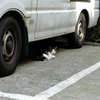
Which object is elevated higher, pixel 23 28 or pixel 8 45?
pixel 23 28

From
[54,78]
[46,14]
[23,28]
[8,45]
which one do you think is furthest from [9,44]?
[46,14]

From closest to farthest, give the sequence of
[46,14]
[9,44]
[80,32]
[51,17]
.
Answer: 1. [9,44]
2. [46,14]
3. [51,17]
4. [80,32]

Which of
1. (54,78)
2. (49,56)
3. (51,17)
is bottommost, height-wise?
(49,56)

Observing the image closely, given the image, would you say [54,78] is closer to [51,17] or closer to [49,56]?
[51,17]

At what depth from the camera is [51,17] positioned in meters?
6.38

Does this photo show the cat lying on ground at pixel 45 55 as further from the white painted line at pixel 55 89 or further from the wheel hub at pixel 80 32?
the wheel hub at pixel 80 32

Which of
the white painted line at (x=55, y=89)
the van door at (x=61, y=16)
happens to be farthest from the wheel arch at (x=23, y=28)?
the van door at (x=61, y=16)

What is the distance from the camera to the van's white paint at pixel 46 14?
17.0 feet

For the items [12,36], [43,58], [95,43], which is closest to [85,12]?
[95,43]

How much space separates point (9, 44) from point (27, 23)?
2.08 feet

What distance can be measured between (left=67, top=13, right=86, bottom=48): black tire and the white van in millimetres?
423

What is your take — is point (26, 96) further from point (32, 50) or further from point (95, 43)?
point (95, 43)

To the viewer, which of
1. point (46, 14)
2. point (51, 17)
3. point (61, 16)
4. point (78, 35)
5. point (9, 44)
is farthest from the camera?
point (78, 35)

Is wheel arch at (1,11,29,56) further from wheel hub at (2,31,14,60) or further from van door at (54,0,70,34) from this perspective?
van door at (54,0,70,34)
